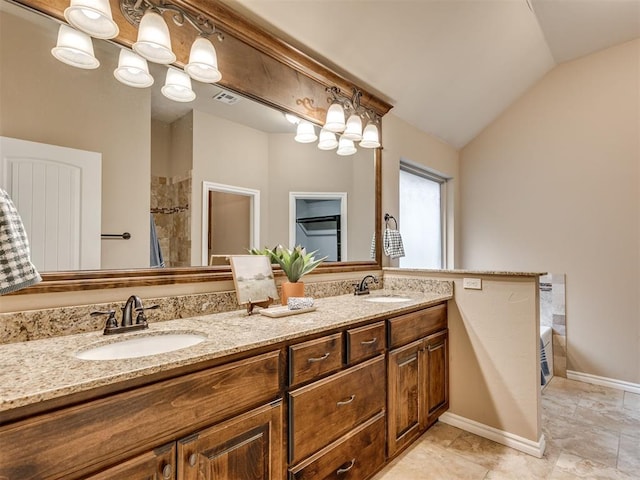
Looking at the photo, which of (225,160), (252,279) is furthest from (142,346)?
(225,160)

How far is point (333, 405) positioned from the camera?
4.79ft

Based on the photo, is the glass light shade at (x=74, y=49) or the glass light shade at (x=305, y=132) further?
the glass light shade at (x=305, y=132)

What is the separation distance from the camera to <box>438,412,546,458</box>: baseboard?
2.02 meters

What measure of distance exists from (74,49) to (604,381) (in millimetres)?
4385

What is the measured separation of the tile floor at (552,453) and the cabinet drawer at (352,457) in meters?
0.23

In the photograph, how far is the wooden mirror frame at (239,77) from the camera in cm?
131

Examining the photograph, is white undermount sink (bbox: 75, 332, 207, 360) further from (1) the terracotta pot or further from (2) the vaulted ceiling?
(2) the vaulted ceiling

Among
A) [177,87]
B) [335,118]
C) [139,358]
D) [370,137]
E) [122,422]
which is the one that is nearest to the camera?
[122,422]

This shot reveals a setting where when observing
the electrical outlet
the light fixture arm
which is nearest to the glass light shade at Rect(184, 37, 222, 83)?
the light fixture arm

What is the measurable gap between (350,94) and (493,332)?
6.29 feet

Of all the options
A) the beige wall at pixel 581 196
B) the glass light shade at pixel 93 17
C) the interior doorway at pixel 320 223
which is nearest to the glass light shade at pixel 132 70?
the glass light shade at pixel 93 17

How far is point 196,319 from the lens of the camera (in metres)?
1.54

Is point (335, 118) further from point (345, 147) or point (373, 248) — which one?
point (373, 248)

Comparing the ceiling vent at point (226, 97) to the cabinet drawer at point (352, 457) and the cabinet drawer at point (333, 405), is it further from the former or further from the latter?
the cabinet drawer at point (352, 457)
